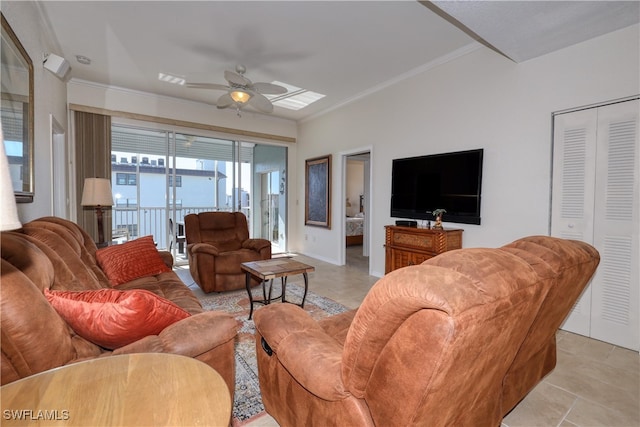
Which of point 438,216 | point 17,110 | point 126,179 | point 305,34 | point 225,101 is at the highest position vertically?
point 305,34

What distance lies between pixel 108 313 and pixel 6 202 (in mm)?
743

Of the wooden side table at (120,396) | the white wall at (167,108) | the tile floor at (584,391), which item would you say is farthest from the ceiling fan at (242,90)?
the tile floor at (584,391)

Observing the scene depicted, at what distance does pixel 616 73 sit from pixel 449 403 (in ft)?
9.91

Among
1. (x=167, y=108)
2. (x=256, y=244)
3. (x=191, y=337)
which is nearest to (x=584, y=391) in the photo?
(x=191, y=337)

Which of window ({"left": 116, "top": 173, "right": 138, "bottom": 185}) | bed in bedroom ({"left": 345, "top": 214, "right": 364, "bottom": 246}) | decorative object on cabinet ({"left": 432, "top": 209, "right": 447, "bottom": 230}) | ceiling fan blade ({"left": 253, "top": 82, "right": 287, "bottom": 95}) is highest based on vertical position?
ceiling fan blade ({"left": 253, "top": 82, "right": 287, "bottom": 95})

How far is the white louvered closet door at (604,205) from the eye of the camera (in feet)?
7.66

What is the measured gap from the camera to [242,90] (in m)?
3.22

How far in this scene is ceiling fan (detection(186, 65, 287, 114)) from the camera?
308cm

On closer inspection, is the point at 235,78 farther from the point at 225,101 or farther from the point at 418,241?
the point at 418,241

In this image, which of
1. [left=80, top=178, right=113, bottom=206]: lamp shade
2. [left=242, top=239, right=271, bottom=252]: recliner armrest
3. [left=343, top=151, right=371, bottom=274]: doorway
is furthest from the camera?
[left=343, top=151, right=371, bottom=274]: doorway

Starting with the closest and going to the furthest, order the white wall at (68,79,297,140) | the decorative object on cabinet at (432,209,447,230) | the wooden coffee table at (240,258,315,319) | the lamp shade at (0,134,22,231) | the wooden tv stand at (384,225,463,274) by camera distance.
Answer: the lamp shade at (0,134,22,231), the wooden coffee table at (240,258,315,319), the wooden tv stand at (384,225,463,274), the decorative object on cabinet at (432,209,447,230), the white wall at (68,79,297,140)

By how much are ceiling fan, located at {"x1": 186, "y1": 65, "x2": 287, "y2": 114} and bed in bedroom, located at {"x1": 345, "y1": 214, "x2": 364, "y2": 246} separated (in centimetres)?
411

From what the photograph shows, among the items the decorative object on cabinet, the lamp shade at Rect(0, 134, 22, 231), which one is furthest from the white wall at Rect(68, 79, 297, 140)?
the lamp shade at Rect(0, 134, 22, 231)

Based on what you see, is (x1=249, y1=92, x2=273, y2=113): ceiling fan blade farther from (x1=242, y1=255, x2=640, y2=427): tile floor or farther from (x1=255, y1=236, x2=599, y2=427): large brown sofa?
(x1=242, y1=255, x2=640, y2=427): tile floor
